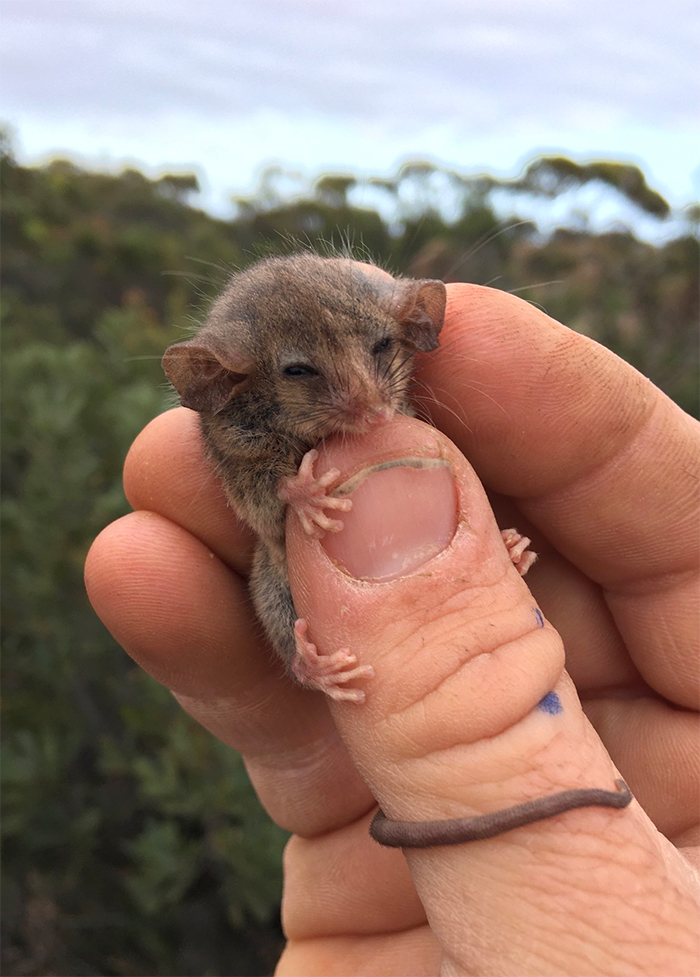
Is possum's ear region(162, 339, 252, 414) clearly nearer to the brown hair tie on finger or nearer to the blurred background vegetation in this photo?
the blurred background vegetation

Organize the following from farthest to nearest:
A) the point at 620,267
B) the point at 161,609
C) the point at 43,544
Answer: the point at 620,267 < the point at 43,544 < the point at 161,609

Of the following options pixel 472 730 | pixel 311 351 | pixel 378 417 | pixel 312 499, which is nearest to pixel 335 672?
pixel 472 730

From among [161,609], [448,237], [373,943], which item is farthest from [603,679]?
[448,237]

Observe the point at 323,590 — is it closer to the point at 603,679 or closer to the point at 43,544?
the point at 603,679

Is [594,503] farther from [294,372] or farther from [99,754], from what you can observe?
[99,754]

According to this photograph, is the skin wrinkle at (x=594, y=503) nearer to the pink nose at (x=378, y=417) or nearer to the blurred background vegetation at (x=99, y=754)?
the pink nose at (x=378, y=417)

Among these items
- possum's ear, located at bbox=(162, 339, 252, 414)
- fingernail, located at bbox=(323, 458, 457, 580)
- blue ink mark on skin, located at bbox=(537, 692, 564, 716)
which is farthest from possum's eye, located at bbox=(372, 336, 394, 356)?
blue ink mark on skin, located at bbox=(537, 692, 564, 716)
